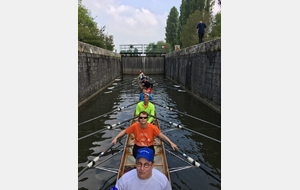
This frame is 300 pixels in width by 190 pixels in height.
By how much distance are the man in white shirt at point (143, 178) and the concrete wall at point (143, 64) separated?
31965 millimetres

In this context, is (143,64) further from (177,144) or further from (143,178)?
(143,178)

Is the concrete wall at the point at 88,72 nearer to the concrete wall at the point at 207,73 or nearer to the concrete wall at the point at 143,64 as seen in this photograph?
the concrete wall at the point at 207,73

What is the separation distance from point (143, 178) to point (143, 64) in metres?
32.3

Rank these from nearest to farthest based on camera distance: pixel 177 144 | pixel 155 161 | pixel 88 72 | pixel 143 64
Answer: pixel 155 161 < pixel 177 144 < pixel 88 72 < pixel 143 64

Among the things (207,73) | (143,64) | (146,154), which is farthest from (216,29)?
(146,154)

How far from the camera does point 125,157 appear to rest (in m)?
5.00

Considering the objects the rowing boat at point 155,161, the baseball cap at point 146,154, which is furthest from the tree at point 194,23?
the baseball cap at point 146,154

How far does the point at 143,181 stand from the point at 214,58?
9579mm

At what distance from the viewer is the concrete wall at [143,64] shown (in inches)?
1308

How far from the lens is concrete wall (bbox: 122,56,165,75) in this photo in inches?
1308

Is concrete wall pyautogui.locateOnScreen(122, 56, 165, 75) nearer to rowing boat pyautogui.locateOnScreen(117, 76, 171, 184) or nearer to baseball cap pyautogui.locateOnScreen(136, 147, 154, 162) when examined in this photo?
rowing boat pyautogui.locateOnScreen(117, 76, 171, 184)

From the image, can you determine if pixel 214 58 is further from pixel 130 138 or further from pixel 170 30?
pixel 170 30

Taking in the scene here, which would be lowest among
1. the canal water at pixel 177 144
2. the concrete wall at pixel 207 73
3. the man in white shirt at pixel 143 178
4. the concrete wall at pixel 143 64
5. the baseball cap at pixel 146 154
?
the canal water at pixel 177 144

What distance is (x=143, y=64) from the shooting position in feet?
110
